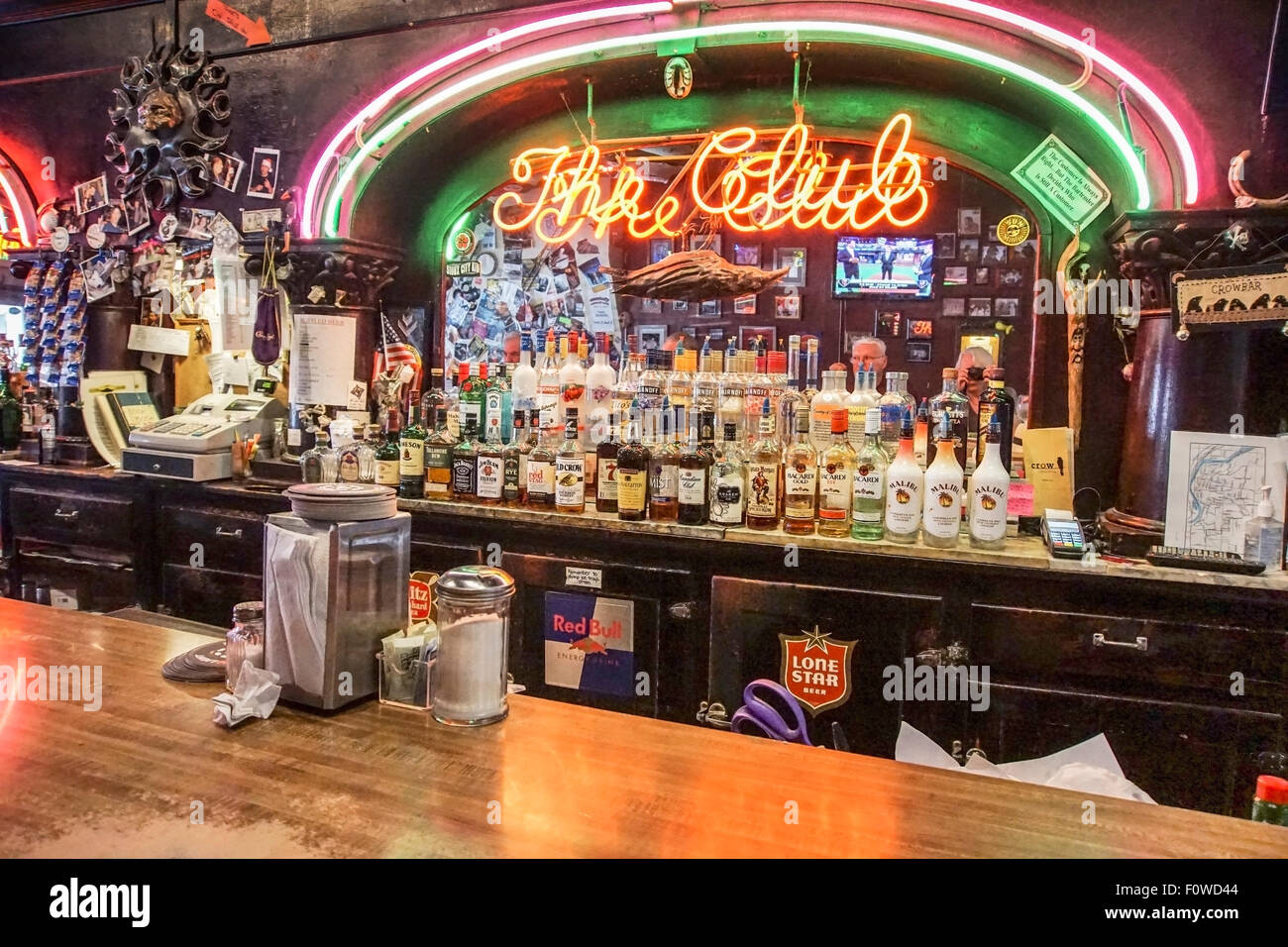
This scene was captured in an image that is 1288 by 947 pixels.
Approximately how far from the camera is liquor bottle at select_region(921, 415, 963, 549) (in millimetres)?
2746

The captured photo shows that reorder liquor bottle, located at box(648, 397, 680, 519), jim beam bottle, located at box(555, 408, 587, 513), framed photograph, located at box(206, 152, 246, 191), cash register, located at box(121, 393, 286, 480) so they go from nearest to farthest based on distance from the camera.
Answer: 1. liquor bottle, located at box(648, 397, 680, 519)
2. jim beam bottle, located at box(555, 408, 587, 513)
3. cash register, located at box(121, 393, 286, 480)
4. framed photograph, located at box(206, 152, 246, 191)

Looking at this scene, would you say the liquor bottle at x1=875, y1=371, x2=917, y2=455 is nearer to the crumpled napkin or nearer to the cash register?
the crumpled napkin

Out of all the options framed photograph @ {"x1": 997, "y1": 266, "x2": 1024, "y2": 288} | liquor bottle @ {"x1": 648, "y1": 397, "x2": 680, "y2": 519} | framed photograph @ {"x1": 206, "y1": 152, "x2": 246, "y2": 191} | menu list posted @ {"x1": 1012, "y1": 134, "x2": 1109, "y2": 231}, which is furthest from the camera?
framed photograph @ {"x1": 997, "y1": 266, "x2": 1024, "y2": 288}

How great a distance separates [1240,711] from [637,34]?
317 cm

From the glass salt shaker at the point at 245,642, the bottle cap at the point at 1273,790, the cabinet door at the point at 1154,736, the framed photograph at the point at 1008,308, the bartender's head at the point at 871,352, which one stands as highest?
the framed photograph at the point at 1008,308

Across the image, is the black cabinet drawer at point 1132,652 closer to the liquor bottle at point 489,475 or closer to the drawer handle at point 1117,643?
the drawer handle at point 1117,643

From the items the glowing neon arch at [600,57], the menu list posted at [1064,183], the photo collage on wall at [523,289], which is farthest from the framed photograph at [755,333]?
the glowing neon arch at [600,57]

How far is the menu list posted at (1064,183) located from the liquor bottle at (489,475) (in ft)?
7.87

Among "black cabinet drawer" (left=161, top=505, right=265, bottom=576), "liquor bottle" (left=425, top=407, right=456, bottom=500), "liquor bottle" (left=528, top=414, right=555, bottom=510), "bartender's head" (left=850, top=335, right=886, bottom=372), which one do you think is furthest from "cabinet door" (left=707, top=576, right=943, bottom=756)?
"bartender's head" (left=850, top=335, right=886, bottom=372)

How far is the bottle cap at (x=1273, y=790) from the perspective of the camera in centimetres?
136

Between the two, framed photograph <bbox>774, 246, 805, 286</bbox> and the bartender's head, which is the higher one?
framed photograph <bbox>774, 246, 805, 286</bbox>

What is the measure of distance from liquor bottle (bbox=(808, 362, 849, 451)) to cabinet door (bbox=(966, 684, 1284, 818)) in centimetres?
99

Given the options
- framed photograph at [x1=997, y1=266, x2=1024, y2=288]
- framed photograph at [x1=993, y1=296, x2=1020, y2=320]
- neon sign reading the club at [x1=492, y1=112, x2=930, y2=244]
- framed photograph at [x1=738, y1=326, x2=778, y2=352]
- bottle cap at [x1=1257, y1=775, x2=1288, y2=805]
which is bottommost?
bottle cap at [x1=1257, y1=775, x2=1288, y2=805]
